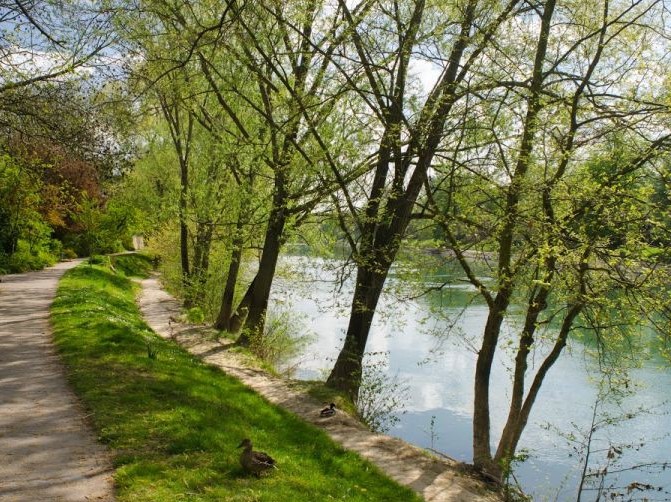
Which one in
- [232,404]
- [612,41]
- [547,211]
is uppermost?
[612,41]

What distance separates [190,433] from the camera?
7.28m

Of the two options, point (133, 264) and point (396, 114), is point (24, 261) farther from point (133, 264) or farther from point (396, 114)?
point (396, 114)

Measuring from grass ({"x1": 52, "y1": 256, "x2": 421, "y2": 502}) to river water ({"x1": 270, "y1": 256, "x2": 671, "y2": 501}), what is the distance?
2819 mm

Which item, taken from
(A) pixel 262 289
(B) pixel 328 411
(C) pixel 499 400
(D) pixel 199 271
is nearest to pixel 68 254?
(D) pixel 199 271

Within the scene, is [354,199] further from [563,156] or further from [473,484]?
[473,484]

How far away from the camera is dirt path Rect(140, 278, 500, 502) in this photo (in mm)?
8227

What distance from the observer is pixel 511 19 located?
34.4 feet

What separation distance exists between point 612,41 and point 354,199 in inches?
231

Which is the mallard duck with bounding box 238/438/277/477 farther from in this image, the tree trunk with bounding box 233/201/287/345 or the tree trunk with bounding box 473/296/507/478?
the tree trunk with bounding box 233/201/287/345

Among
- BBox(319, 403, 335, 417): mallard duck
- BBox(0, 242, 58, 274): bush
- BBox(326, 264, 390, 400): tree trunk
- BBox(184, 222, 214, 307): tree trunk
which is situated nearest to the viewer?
BBox(319, 403, 335, 417): mallard duck

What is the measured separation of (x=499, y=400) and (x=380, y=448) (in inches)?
426

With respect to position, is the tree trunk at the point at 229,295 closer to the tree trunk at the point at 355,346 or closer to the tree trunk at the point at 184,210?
the tree trunk at the point at 184,210

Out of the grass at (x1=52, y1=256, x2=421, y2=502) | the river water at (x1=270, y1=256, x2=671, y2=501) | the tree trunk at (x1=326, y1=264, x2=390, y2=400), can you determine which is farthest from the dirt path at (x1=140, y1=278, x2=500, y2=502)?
the river water at (x1=270, y1=256, x2=671, y2=501)

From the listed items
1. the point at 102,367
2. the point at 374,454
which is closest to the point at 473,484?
the point at 374,454
